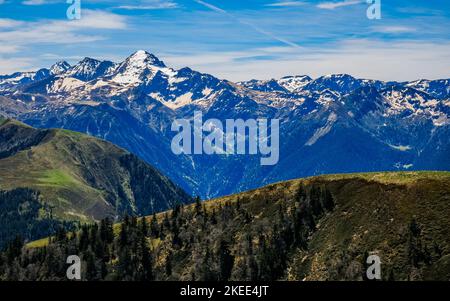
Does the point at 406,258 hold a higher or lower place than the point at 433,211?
lower

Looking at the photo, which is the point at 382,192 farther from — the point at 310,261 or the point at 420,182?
the point at 310,261
